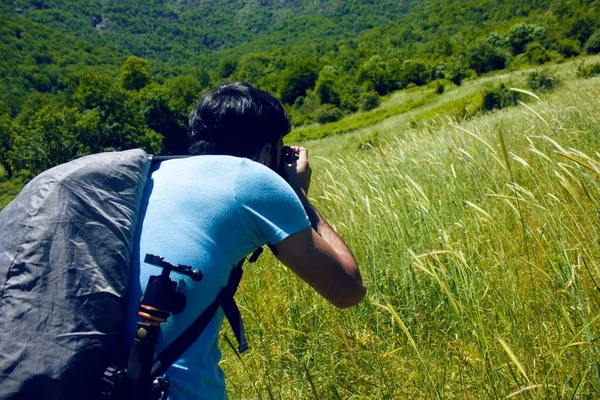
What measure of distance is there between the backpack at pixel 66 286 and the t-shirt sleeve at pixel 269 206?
0.33 m

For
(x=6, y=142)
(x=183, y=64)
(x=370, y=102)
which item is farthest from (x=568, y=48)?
(x=183, y=64)

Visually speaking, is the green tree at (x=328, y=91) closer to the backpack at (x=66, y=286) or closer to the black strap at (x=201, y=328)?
the black strap at (x=201, y=328)

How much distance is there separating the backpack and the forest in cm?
3973

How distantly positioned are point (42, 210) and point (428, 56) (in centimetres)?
7073

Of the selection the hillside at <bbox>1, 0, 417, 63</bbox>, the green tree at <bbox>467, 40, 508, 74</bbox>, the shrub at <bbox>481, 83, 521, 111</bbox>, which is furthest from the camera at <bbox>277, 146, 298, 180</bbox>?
the hillside at <bbox>1, 0, 417, 63</bbox>

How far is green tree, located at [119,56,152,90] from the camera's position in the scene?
2411 inches

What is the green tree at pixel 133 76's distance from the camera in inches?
2411

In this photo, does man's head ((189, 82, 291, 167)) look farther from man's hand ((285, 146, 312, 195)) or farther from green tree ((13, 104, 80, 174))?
green tree ((13, 104, 80, 174))

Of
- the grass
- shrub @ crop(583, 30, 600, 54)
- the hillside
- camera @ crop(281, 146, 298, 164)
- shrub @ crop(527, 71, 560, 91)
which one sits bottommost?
the hillside

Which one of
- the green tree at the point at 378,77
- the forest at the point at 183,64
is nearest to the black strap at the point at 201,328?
the forest at the point at 183,64

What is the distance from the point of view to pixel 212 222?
122 cm

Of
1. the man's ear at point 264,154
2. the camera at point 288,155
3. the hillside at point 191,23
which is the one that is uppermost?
the man's ear at point 264,154

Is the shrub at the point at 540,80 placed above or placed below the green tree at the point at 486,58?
above

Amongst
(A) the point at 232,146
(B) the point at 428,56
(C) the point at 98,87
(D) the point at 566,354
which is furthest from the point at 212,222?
(B) the point at 428,56
